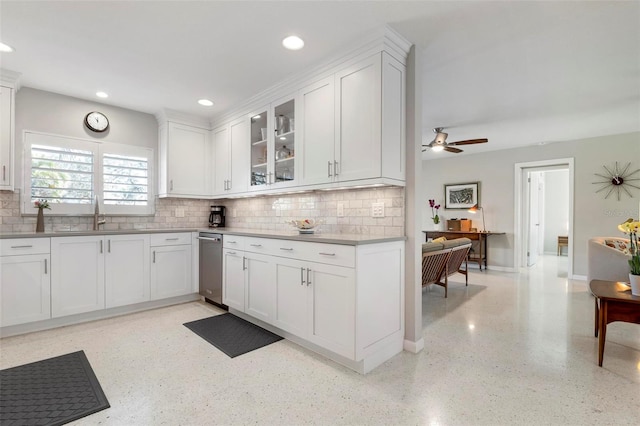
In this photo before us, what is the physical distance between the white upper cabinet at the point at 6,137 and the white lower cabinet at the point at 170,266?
4.68 feet

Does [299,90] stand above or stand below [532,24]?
below

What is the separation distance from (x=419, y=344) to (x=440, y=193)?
5293 mm

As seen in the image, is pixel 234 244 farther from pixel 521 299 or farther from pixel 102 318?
pixel 521 299

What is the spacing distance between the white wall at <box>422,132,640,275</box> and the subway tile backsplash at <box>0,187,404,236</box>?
4456 mm

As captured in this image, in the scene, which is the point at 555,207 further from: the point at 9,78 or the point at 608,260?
the point at 9,78

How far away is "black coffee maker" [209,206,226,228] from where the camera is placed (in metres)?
4.50

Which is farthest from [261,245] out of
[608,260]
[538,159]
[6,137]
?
[538,159]

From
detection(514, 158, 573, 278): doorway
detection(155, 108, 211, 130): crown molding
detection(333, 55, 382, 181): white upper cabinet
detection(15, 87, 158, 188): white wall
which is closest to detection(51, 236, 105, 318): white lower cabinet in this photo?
detection(15, 87, 158, 188): white wall

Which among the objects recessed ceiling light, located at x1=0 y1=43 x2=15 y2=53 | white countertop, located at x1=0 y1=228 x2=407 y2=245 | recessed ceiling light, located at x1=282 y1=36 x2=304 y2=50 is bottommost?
white countertop, located at x1=0 y1=228 x2=407 y2=245

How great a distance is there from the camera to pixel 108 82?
314 cm

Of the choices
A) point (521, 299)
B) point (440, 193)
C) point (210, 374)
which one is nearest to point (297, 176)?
point (210, 374)

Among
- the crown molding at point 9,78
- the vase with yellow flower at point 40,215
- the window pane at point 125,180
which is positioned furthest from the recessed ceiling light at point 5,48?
the vase with yellow flower at point 40,215

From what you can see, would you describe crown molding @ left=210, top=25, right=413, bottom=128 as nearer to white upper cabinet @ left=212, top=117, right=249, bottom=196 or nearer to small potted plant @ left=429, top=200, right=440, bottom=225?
white upper cabinet @ left=212, top=117, right=249, bottom=196

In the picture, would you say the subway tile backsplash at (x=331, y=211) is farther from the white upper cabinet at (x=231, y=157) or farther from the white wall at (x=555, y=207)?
the white wall at (x=555, y=207)
